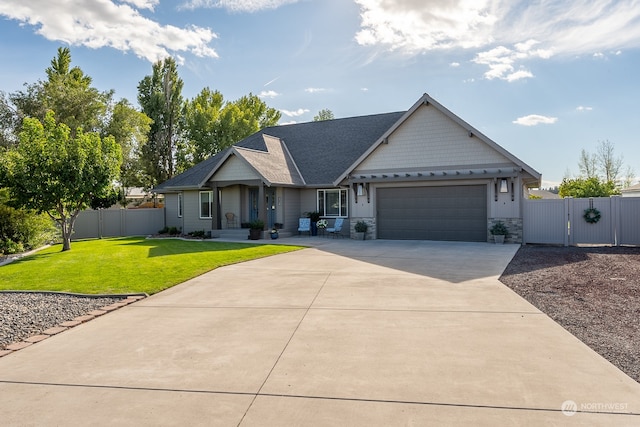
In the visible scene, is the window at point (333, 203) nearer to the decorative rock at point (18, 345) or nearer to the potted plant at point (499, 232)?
the potted plant at point (499, 232)

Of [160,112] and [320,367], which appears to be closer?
[320,367]

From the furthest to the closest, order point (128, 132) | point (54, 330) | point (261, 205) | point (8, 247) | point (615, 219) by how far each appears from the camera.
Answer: point (128, 132) < point (261, 205) < point (615, 219) < point (8, 247) < point (54, 330)

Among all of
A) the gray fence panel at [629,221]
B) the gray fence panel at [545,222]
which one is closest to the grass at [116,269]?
the gray fence panel at [545,222]

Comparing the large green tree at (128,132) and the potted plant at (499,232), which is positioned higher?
the large green tree at (128,132)

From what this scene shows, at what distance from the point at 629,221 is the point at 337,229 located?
11958 mm

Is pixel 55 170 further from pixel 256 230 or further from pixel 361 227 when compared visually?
pixel 361 227

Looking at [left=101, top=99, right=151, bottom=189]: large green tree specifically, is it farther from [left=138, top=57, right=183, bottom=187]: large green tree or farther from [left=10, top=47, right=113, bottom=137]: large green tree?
[left=138, top=57, right=183, bottom=187]: large green tree

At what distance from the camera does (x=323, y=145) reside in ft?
80.4

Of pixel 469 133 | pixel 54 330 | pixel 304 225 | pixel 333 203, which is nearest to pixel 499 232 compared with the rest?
pixel 469 133

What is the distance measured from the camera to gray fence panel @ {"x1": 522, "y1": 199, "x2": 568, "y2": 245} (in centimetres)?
1573

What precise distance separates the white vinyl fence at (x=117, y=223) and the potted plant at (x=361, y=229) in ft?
42.8

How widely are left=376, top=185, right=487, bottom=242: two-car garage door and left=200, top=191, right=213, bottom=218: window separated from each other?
9.59m

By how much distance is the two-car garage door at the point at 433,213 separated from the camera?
56.4 feet

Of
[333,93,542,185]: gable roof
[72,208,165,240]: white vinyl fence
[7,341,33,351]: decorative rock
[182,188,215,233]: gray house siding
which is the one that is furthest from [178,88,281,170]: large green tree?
[7,341,33,351]: decorative rock
